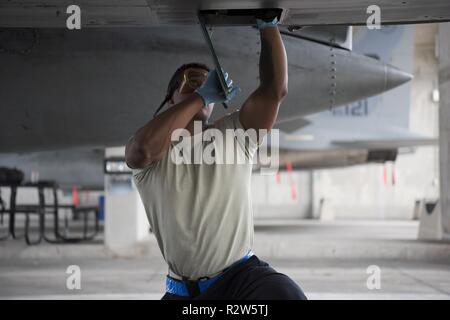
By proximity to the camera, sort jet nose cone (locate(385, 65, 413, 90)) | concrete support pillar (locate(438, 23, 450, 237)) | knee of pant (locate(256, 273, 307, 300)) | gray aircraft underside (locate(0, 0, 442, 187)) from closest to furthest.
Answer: knee of pant (locate(256, 273, 307, 300))
gray aircraft underside (locate(0, 0, 442, 187))
jet nose cone (locate(385, 65, 413, 90))
concrete support pillar (locate(438, 23, 450, 237))

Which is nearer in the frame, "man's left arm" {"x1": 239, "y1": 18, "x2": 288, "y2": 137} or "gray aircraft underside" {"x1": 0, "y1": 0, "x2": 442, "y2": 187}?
"man's left arm" {"x1": 239, "y1": 18, "x2": 288, "y2": 137}

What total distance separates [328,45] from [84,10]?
1742mm

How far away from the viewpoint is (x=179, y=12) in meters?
2.66

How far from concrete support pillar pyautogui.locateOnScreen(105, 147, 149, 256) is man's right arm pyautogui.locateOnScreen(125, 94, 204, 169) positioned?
5.81m

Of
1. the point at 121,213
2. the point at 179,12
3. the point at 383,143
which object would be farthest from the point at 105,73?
the point at 383,143

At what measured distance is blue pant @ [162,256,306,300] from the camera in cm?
158

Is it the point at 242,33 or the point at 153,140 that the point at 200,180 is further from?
the point at 242,33

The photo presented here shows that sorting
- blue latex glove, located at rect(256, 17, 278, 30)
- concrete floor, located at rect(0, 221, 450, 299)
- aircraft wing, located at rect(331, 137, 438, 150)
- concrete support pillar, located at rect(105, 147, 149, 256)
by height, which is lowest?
concrete floor, located at rect(0, 221, 450, 299)

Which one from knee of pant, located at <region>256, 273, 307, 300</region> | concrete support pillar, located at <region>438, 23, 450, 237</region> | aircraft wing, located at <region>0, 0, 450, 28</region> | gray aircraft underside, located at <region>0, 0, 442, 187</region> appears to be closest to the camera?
knee of pant, located at <region>256, 273, 307, 300</region>

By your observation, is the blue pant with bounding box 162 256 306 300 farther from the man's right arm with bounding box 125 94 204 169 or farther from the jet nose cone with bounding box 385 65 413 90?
the jet nose cone with bounding box 385 65 413 90

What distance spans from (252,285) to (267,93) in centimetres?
57

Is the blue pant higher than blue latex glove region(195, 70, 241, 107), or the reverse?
blue latex glove region(195, 70, 241, 107)

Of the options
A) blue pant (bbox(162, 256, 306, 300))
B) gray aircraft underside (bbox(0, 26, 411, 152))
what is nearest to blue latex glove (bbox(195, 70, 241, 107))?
blue pant (bbox(162, 256, 306, 300))

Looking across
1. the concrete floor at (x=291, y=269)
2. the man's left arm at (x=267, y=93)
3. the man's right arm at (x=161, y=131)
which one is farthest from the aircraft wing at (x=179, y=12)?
the concrete floor at (x=291, y=269)
